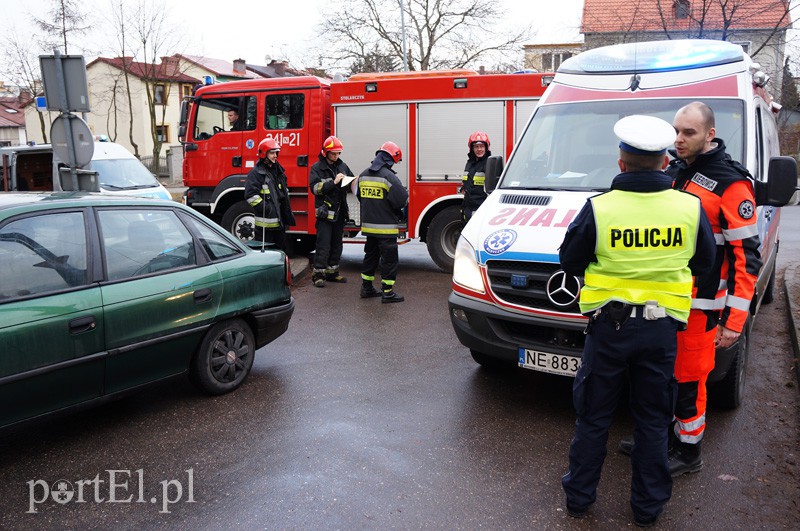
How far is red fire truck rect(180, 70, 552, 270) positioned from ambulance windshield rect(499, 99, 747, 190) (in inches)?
152

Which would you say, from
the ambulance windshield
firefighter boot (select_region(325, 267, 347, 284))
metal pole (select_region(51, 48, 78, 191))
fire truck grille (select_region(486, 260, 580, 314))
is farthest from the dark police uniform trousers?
metal pole (select_region(51, 48, 78, 191))

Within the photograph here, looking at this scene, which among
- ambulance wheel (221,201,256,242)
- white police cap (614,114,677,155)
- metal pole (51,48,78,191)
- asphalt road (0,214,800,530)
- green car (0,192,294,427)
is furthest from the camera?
ambulance wheel (221,201,256,242)

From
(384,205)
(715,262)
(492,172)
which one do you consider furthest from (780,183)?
(384,205)

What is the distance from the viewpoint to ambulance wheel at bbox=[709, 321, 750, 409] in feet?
14.0

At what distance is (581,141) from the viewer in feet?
17.0

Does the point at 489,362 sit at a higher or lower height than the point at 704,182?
lower

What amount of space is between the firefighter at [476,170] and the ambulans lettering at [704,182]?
5.11 meters

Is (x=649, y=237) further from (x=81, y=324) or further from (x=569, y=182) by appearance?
(x=81, y=324)

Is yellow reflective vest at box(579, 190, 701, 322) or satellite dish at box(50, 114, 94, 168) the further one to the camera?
satellite dish at box(50, 114, 94, 168)

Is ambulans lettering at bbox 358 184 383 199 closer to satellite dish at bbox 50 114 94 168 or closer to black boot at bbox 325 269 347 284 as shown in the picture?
black boot at bbox 325 269 347 284

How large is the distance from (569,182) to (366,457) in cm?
255

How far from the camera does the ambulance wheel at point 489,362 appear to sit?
512 centimetres

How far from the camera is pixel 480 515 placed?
10.6 ft

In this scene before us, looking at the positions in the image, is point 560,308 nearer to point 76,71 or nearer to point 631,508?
point 631,508
